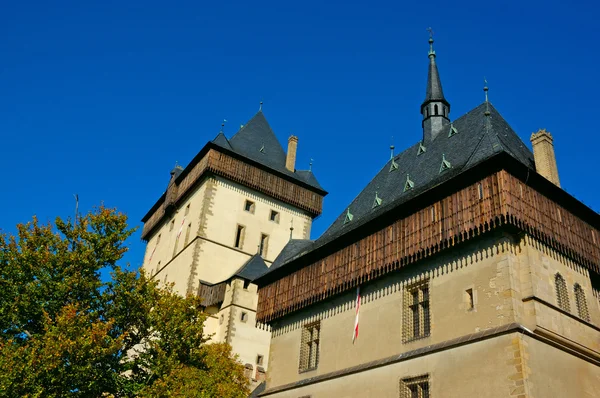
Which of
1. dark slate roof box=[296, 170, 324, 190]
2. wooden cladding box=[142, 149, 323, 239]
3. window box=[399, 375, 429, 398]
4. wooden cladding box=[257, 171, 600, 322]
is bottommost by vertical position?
window box=[399, 375, 429, 398]

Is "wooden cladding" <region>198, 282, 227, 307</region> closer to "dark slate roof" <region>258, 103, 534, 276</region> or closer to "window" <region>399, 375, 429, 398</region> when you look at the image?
"dark slate roof" <region>258, 103, 534, 276</region>

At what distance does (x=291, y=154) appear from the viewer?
144ft

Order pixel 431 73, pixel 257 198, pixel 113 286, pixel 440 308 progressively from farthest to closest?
pixel 257 198, pixel 431 73, pixel 113 286, pixel 440 308

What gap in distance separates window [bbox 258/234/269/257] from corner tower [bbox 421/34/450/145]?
1681 cm

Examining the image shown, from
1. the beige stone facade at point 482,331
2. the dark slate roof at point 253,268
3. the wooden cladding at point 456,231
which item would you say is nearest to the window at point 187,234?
the dark slate roof at point 253,268

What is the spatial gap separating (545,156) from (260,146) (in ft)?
87.8

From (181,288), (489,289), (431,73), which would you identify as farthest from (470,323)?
(181,288)

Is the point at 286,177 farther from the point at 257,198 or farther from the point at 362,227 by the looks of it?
the point at 362,227

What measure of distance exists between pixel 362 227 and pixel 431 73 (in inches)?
425

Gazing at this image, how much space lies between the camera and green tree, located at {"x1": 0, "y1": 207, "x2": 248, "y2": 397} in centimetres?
2069

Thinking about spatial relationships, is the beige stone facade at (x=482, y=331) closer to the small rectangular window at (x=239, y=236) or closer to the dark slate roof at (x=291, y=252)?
the dark slate roof at (x=291, y=252)

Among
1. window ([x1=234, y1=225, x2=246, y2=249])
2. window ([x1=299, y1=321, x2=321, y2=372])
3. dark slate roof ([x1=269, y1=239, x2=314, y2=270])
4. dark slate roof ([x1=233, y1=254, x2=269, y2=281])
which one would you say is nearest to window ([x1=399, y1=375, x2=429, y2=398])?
window ([x1=299, y1=321, x2=321, y2=372])

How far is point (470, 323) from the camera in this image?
16297 mm

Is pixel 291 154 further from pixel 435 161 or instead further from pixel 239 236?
pixel 435 161
